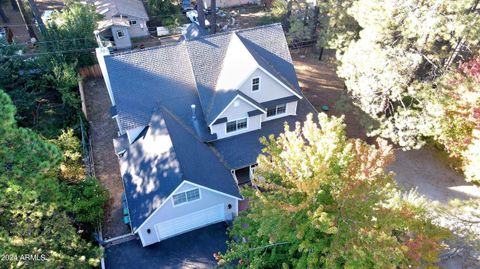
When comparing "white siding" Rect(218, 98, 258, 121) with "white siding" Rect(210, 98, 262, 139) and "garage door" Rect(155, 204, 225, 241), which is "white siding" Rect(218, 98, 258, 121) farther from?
"garage door" Rect(155, 204, 225, 241)

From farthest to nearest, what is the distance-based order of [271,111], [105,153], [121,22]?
[121,22] → [105,153] → [271,111]

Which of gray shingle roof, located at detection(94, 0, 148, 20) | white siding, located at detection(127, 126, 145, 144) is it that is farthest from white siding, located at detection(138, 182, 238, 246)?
gray shingle roof, located at detection(94, 0, 148, 20)

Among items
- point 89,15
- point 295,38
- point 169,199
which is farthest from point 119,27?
point 169,199

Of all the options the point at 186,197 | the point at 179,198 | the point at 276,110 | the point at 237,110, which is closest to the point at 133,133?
the point at 179,198

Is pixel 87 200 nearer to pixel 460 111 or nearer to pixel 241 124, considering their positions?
pixel 241 124

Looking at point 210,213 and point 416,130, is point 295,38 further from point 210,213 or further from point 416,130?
point 210,213

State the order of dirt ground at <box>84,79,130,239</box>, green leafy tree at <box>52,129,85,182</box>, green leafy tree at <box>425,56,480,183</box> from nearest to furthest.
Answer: green leafy tree at <box>425,56,480,183</box>
dirt ground at <box>84,79,130,239</box>
green leafy tree at <box>52,129,85,182</box>
